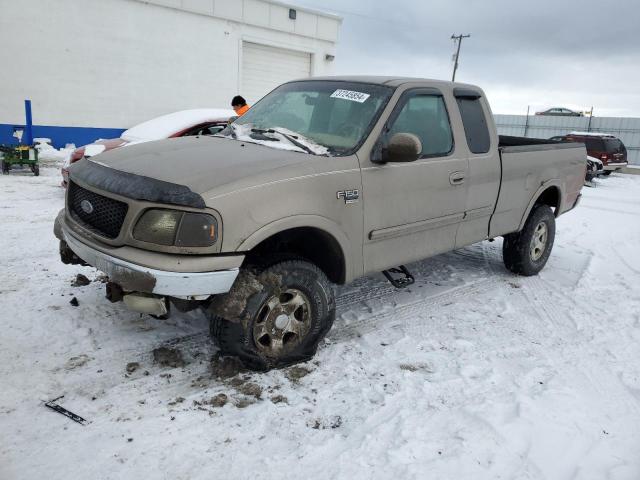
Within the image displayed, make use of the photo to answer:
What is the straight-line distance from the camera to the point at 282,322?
3309mm

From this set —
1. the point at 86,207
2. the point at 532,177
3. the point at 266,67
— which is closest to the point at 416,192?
the point at 532,177

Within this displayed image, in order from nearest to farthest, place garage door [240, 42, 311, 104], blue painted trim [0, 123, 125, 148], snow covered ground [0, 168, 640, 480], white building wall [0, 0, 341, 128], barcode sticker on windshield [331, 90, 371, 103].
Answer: snow covered ground [0, 168, 640, 480], barcode sticker on windshield [331, 90, 371, 103], white building wall [0, 0, 341, 128], blue painted trim [0, 123, 125, 148], garage door [240, 42, 311, 104]

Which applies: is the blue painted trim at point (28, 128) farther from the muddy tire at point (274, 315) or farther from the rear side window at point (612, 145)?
the rear side window at point (612, 145)

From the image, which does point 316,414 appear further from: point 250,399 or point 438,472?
point 438,472

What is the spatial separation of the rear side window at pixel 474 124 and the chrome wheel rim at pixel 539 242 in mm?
1576

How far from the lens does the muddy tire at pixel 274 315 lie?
3.07 m

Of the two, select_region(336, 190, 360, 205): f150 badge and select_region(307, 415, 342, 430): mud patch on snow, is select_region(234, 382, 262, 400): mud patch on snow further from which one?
select_region(336, 190, 360, 205): f150 badge

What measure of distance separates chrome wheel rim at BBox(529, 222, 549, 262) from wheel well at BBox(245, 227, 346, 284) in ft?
10.2

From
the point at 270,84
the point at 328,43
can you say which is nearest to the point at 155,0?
the point at 270,84

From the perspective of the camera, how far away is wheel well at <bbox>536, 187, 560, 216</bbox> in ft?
19.1

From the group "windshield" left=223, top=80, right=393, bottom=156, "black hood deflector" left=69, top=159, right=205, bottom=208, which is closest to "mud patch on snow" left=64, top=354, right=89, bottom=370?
"black hood deflector" left=69, top=159, right=205, bottom=208

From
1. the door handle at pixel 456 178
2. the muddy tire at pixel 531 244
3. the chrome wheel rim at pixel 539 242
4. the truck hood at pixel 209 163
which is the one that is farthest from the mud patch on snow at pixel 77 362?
the chrome wheel rim at pixel 539 242

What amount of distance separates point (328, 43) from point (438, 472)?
708 inches

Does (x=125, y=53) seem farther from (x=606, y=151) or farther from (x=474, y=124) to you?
(x=606, y=151)
